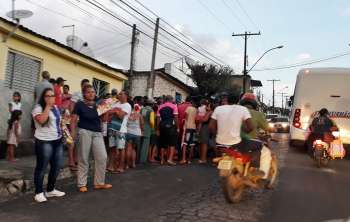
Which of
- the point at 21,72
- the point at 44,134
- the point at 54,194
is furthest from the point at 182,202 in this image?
the point at 21,72

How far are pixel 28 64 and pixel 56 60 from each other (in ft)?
4.69

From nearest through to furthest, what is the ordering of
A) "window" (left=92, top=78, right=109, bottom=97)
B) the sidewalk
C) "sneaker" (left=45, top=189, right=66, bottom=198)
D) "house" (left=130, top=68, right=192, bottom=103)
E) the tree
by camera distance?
"sneaker" (left=45, top=189, right=66, bottom=198)
the sidewalk
"window" (left=92, top=78, right=109, bottom=97)
"house" (left=130, top=68, right=192, bottom=103)
the tree

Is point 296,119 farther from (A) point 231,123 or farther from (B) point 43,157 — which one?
(B) point 43,157

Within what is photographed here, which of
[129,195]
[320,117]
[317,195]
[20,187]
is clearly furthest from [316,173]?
[20,187]

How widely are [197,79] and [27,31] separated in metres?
30.8

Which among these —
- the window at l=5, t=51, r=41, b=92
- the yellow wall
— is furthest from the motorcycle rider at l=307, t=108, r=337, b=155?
the window at l=5, t=51, r=41, b=92

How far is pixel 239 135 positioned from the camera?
6840mm

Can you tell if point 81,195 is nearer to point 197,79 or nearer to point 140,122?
point 140,122

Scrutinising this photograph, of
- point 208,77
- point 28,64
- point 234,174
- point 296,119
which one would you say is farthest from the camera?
point 208,77

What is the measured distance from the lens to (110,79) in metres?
18.4

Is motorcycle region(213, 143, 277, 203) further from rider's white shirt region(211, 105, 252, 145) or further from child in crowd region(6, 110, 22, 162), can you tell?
child in crowd region(6, 110, 22, 162)

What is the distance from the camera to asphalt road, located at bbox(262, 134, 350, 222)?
19.9 ft

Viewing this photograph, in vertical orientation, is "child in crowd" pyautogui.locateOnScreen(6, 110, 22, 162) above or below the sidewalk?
above

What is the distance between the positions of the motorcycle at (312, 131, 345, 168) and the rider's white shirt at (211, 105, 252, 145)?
17.2ft
